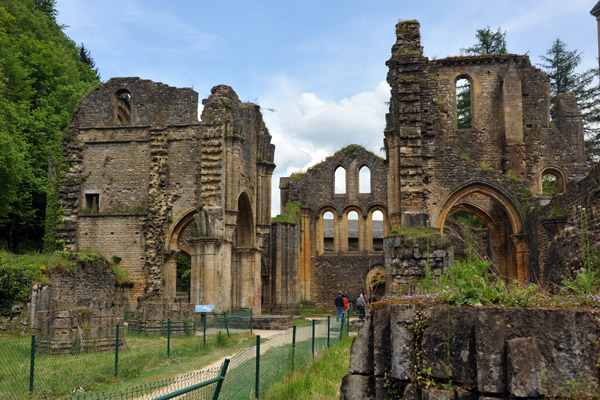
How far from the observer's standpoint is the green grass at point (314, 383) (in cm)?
662

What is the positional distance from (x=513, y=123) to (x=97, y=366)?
50.3 feet

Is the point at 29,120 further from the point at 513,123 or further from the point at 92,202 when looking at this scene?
the point at 513,123

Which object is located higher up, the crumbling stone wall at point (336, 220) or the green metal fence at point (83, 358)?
the crumbling stone wall at point (336, 220)

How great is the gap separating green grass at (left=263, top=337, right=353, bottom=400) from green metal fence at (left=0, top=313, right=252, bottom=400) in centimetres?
321

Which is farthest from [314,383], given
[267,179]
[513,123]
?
[267,179]

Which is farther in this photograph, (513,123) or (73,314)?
(513,123)

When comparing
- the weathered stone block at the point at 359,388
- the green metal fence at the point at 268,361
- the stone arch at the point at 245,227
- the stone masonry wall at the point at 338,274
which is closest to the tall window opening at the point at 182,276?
the stone masonry wall at the point at 338,274

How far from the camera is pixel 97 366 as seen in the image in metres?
10.0

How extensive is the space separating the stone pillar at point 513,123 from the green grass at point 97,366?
11.2m

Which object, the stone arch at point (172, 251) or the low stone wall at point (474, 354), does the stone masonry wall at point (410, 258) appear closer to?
the low stone wall at point (474, 354)

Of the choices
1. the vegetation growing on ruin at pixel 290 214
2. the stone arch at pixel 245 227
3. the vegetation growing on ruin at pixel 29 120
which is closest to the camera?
the stone arch at pixel 245 227

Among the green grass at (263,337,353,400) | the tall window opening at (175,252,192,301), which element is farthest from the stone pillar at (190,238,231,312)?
the tall window opening at (175,252,192,301)

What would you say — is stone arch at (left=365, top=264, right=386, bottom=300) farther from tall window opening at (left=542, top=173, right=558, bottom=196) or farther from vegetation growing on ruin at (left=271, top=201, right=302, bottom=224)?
tall window opening at (left=542, top=173, right=558, bottom=196)

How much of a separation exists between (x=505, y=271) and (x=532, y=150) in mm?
4800
